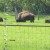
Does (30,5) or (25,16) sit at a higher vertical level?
(30,5)

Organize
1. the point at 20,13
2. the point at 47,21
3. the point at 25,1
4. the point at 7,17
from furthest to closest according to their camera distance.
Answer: the point at 20,13
the point at 7,17
the point at 47,21
the point at 25,1

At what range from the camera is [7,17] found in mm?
21484

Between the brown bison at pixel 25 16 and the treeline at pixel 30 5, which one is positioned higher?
the treeline at pixel 30 5

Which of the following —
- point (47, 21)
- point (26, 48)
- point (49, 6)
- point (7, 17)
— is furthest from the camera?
point (7, 17)

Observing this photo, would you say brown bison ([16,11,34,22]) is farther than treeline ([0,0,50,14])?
Yes

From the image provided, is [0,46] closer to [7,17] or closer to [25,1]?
[25,1]

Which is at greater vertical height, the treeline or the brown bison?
the treeline

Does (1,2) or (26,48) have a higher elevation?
(1,2)

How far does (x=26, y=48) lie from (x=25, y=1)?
36.8 ft

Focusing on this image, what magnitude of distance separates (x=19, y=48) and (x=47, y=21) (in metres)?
12.8

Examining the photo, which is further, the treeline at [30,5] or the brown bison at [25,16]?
the brown bison at [25,16]

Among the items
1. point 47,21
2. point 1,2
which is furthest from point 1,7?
point 47,21

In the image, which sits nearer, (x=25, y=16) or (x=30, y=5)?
(x=30, y=5)

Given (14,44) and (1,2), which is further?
(1,2)
